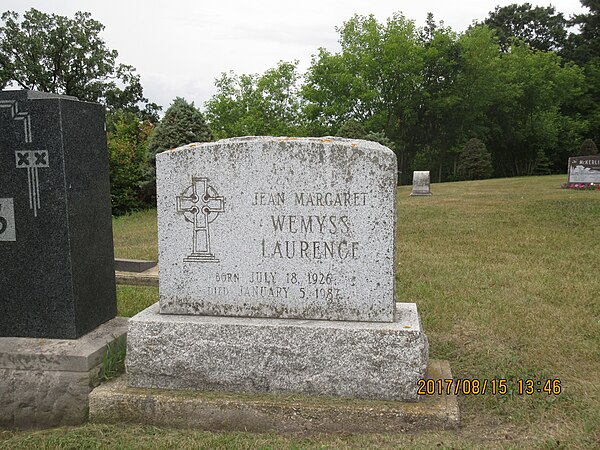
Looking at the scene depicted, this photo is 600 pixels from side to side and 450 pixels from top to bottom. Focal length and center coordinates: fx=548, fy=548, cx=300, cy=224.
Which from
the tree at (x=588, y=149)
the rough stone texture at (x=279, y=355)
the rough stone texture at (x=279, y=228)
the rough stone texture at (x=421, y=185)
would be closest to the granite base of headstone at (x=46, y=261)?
the rough stone texture at (x=279, y=355)

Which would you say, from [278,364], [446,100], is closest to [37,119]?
[278,364]

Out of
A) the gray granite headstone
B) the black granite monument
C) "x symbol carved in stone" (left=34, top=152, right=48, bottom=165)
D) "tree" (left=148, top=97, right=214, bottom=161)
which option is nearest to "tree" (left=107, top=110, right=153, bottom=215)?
"tree" (left=148, top=97, right=214, bottom=161)

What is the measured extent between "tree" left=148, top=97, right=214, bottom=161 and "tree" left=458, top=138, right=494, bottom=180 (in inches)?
824

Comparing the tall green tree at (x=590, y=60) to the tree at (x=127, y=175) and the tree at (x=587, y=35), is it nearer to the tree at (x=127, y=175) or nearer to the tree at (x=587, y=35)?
the tree at (x=587, y=35)

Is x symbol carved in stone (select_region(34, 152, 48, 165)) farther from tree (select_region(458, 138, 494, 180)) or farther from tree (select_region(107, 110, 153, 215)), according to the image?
tree (select_region(458, 138, 494, 180))

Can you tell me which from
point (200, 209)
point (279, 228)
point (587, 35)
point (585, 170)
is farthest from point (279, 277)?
point (587, 35)

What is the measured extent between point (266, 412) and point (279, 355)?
0.34 metres

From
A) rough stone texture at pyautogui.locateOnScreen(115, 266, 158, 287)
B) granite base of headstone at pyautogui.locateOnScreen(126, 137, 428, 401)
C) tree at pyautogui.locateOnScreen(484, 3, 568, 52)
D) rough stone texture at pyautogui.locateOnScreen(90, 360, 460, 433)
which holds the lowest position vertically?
rough stone texture at pyautogui.locateOnScreen(90, 360, 460, 433)

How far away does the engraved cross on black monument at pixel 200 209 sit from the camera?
353 centimetres

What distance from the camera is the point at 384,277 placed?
3.43 meters

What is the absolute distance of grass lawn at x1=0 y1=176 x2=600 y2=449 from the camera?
3.13 m

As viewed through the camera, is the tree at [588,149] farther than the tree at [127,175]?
Yes

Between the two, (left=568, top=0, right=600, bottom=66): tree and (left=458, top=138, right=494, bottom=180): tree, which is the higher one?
(left=568, top=0, right=600, bottom=66): tree
